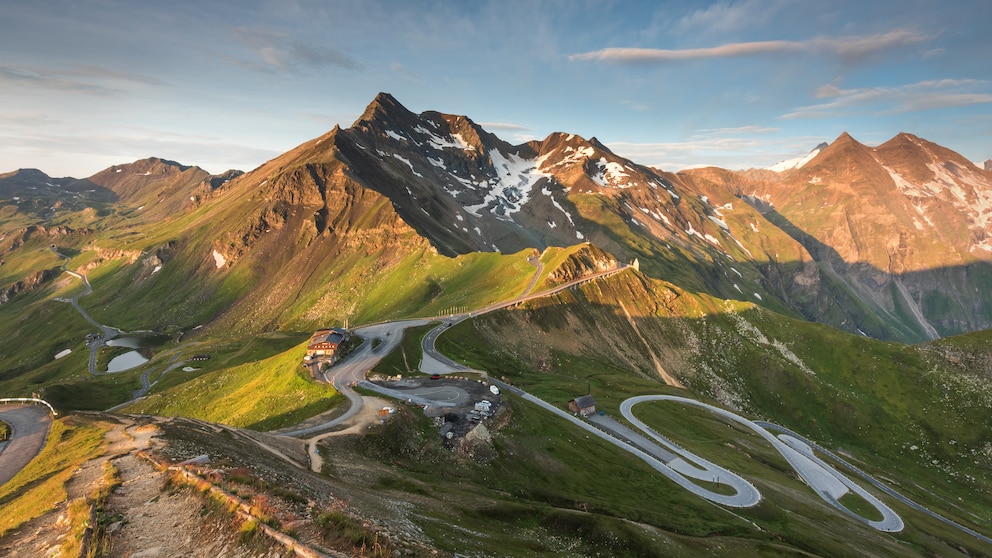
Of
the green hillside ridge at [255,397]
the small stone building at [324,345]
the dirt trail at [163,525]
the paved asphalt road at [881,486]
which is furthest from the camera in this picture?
the paved asphalt road at [881,486]

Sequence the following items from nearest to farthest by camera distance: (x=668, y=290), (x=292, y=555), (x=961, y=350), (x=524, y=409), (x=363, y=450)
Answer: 1. (x=292, y=555)
2. (x=363, y=450)
3. (x=524, y=409)
4. (x=961, y=350)
5. (x=668, y=290)

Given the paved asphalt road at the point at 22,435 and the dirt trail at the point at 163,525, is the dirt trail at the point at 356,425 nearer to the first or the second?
the dirt trail at the point at 163,525

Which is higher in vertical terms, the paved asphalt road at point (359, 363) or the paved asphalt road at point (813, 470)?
the paved asphalt road at point (359, 363)

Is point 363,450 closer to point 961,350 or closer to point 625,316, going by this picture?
point 625,316

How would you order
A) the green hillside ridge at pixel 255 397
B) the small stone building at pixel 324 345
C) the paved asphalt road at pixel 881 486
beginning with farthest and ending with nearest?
the paved asphalt road at pixel 881 486 → the small stone building at pixel 324 345 → the green hillside ridge at pixel 255 397

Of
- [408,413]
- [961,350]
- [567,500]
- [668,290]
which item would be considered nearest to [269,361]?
[408,413]

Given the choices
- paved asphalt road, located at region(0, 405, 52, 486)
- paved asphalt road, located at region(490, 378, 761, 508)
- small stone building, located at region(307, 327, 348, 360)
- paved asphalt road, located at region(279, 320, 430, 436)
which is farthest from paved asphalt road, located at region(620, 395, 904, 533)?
paved asphalt road, located at region(0, 405, 52, 486)

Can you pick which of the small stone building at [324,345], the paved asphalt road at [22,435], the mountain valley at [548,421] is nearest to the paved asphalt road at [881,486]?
the mountain valley at [548,421]

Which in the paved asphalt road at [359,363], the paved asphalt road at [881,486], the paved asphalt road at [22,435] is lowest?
the paved asphalt road at [881,486]
